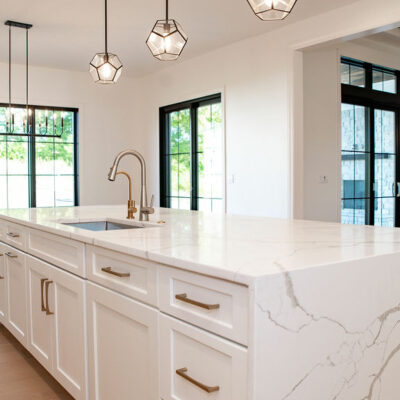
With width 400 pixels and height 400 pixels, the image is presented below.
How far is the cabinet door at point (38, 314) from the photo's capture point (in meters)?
2.26

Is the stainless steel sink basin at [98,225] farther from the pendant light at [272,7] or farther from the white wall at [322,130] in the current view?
the white wall at [322,130]

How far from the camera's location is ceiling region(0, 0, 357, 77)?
4145 mm

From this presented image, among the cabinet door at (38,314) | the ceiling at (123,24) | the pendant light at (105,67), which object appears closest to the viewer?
the cabinet door at (38,314)

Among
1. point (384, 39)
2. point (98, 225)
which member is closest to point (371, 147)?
point (384, 39)

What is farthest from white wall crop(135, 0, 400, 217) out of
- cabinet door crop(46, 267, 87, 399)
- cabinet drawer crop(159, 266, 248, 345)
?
cabinet drawer crop(159, 266, 248, 345)

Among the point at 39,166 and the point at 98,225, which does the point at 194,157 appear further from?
the point at 98,225

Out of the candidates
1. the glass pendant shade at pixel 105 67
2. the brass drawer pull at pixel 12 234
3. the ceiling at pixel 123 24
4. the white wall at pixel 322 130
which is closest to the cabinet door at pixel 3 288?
the brass drawer pull at pixel 12 234

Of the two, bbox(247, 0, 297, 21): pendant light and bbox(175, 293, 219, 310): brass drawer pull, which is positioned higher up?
bbox(247, 0, 297, 21): pendant light

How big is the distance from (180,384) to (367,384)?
52 cm

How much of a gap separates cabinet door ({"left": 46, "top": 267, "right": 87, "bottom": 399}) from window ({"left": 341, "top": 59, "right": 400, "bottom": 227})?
4.06 m

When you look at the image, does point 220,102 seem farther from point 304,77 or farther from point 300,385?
point 300,385

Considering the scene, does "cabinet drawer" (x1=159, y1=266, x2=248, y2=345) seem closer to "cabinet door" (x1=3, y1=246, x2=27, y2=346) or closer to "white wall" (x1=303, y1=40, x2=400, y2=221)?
"cabinet door" (x1=3, y1=246, x2=27, y2=346)

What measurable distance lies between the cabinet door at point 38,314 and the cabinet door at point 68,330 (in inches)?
2.5

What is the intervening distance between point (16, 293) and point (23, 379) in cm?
50
